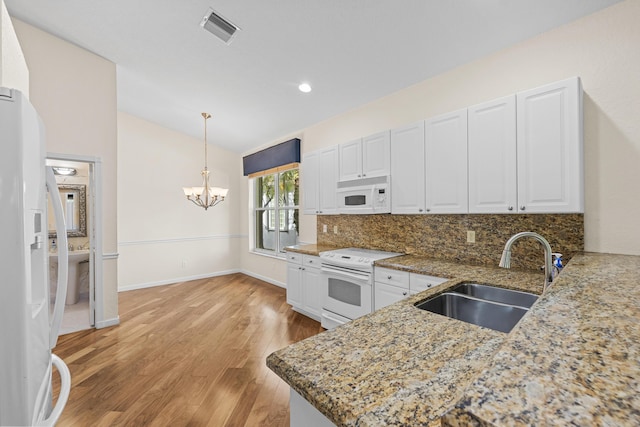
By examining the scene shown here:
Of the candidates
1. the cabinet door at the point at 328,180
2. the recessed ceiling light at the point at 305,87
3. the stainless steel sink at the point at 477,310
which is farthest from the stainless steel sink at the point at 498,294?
the recessed ceiling light at the point at 305,87

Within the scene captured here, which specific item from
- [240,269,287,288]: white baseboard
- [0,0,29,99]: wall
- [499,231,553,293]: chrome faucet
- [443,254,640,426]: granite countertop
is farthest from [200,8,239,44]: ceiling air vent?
[240,269,287,288]: white baseboard

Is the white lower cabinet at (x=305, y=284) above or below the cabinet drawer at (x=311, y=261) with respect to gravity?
below

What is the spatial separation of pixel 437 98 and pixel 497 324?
7.43 feet

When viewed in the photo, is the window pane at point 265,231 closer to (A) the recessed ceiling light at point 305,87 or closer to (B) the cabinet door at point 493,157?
(A) the recessed ceiling light at point 305,87

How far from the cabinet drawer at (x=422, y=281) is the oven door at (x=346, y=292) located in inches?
17.6

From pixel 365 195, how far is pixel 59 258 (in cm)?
255

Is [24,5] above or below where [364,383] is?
above

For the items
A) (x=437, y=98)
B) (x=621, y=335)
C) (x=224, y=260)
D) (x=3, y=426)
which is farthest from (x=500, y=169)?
(x=224, y=260)

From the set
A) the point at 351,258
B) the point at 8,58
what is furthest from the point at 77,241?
the point at 351,258

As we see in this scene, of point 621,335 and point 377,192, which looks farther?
point 377,192

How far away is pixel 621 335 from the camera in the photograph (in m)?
0.63

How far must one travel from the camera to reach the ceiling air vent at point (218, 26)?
2418 mm

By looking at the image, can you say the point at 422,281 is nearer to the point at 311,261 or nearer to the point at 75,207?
the point at 311,261

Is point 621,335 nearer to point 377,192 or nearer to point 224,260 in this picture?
point 377,192
